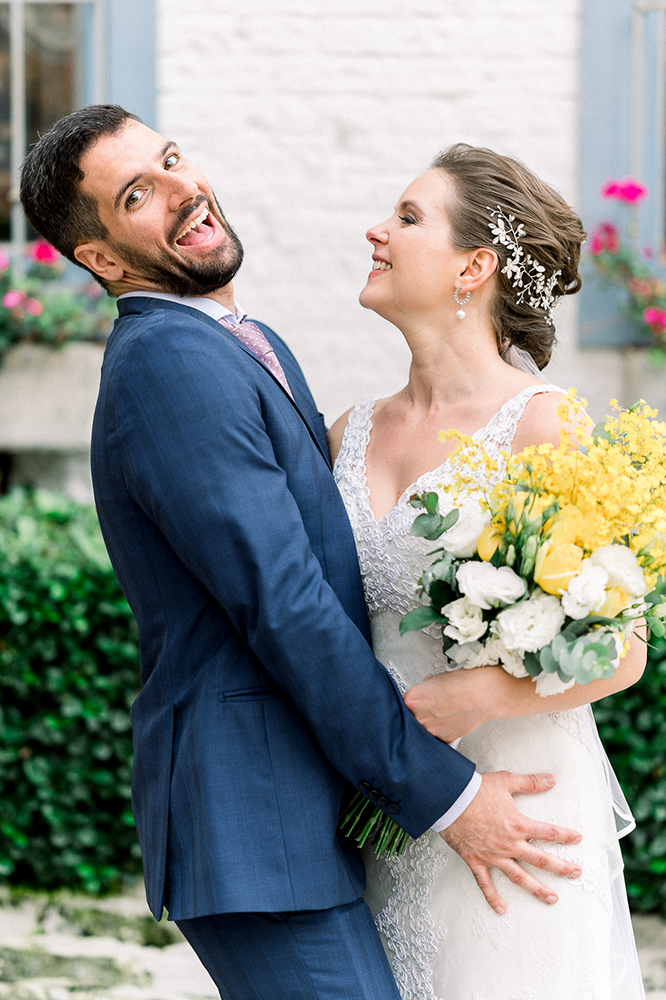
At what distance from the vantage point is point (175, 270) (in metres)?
2.18

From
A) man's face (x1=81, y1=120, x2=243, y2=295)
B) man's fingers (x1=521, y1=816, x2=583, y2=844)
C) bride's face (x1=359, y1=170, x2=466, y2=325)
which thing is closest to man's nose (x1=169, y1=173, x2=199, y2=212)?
man's face (x1=81, y1=120, x2=243, y2=295)

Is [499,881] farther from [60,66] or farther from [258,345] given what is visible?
[60,66]

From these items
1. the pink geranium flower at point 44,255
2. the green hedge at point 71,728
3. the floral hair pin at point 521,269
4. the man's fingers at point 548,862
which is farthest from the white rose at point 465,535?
the pink geranium flower at point 44,255

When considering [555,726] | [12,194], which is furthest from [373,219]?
[555,726]

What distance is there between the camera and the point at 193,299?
86.2 inches

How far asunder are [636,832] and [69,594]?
7.38 feet

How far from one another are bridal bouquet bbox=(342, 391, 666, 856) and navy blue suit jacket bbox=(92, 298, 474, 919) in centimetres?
20

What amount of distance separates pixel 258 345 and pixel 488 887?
1.18 m

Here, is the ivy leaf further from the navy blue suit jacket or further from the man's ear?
the man's ear

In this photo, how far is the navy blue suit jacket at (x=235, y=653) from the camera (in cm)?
182

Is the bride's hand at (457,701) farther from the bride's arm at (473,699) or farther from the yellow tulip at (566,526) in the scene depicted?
the yellow tulip at (566,526)

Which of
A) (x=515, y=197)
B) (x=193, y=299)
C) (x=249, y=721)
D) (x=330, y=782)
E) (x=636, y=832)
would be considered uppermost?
(x=515, y=197)

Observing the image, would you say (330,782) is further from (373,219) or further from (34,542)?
(373,219)

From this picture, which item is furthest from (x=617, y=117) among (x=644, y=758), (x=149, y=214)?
(x=149, y=214)
